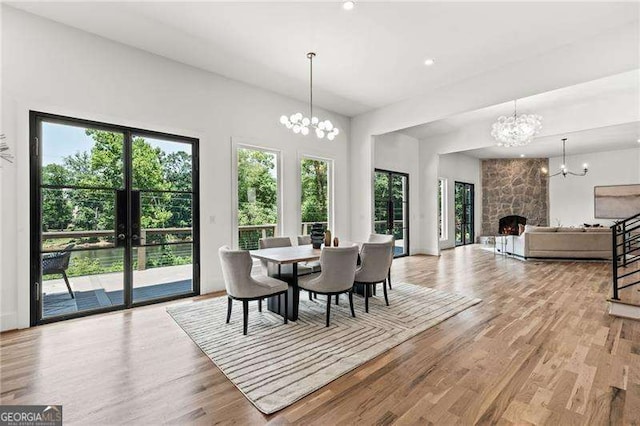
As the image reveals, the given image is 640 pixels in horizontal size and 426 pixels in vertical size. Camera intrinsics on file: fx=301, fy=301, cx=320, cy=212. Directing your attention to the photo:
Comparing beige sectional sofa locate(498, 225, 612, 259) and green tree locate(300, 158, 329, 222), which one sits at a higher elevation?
green tree locate(300, 158, 329, 222)

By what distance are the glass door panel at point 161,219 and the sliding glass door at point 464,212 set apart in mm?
9035

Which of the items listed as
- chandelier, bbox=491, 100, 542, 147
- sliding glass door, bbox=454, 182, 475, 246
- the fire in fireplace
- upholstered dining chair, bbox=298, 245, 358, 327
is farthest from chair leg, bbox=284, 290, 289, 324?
the fire in fireplace

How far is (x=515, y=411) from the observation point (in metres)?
1.93

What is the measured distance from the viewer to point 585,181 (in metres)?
10.2

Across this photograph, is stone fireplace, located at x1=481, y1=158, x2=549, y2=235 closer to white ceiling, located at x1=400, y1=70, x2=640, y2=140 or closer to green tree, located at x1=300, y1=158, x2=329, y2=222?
white ceiling, located at x1=400, y1=70, x2=640, y2=140

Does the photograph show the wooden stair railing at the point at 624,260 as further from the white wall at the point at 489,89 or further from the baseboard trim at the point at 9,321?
the baseboard trim at the point at 9,321

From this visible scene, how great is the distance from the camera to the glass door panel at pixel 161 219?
4.09 meters

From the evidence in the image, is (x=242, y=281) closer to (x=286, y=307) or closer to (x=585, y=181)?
(x=286, y=307)

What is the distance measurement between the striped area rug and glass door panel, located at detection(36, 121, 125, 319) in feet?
3.26

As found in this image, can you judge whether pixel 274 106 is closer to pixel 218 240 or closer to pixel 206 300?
pixel 218 240

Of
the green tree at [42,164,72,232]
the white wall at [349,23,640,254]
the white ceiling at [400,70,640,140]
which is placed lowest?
the green tree at [42,164,72,232]

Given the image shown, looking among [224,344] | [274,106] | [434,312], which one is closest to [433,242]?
[434,312]

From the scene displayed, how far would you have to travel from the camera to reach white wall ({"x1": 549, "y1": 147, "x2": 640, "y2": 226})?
9.51 m

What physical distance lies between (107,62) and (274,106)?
2.53 metres
